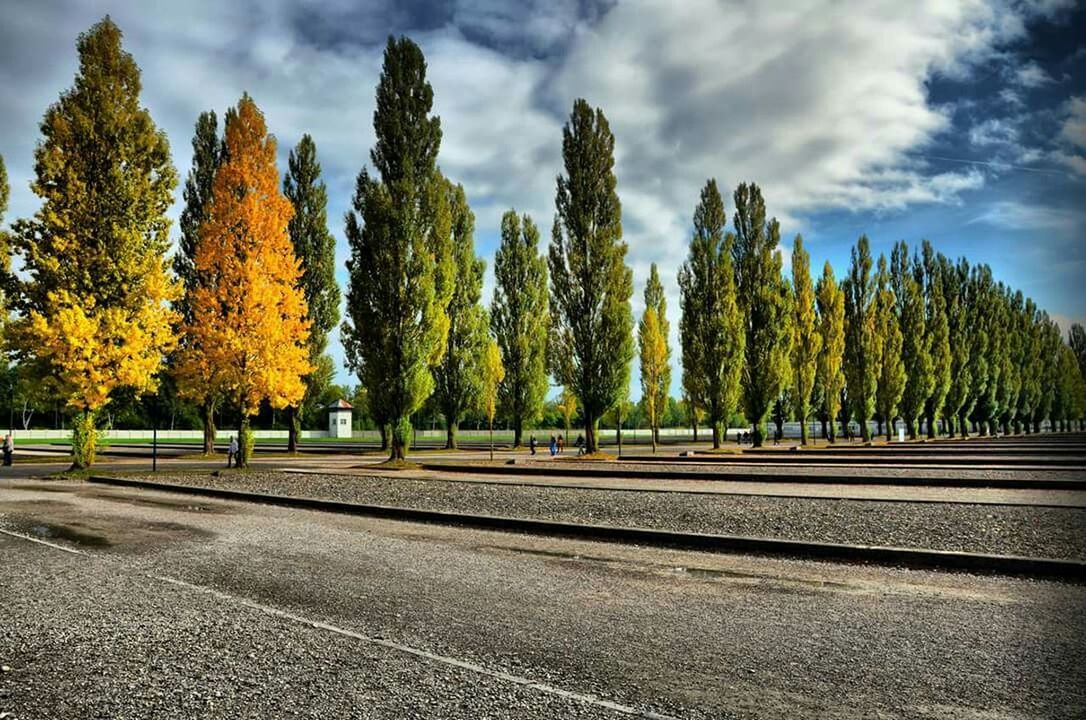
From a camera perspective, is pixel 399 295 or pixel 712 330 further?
pixel 712 330

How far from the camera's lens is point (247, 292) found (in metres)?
24.8

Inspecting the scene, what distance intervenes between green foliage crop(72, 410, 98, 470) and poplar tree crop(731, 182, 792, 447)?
34.1m

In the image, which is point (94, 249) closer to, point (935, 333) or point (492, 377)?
point (492, 377)

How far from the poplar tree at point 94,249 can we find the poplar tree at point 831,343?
40.8 meters

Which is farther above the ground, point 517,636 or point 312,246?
point 312,246

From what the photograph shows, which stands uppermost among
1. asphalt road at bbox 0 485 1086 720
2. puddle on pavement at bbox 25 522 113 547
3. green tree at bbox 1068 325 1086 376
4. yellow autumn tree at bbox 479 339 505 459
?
green tree at bbox 1068 325 1086 376

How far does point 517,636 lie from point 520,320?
128ft

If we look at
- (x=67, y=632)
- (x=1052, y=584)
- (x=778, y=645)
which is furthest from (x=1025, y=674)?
(x=67, y=632)

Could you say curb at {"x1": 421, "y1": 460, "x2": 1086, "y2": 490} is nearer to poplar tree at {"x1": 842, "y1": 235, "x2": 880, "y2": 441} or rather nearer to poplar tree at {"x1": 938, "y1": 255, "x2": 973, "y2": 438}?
poplar tree at {"x1": 842, "y1": 235, "x2": 880, "y2": 441}

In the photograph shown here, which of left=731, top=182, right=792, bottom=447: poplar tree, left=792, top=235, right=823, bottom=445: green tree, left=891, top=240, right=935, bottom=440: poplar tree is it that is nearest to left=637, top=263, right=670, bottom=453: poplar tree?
left=731, top=182, right=792, bottom=447: poplar tree

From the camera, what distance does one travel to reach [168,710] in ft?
12.6

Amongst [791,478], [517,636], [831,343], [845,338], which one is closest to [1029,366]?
[845,338]

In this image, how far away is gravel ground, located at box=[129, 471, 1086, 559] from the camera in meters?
8.97

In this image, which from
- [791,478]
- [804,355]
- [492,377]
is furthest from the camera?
[492,377]
